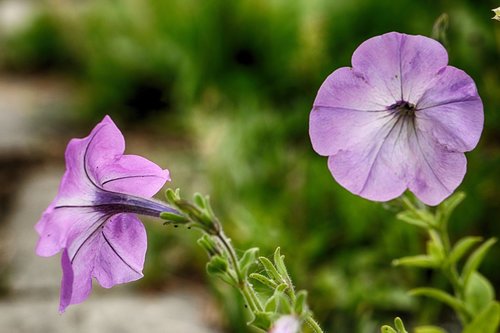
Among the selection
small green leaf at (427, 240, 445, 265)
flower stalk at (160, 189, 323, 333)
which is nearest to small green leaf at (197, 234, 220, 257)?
flower stalk at (160, 189, 323, 333)

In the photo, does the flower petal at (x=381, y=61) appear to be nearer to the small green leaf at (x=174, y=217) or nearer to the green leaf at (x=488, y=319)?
the small green leaf at (x=174, y=217)

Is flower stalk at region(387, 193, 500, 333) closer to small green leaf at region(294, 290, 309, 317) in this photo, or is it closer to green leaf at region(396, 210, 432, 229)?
green leaf at region(396, 210, 432, 229)

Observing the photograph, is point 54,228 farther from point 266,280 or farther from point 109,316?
point 109,316

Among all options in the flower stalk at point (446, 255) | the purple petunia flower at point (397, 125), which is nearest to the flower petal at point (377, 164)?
the purple petunia flower at point (397, 125)

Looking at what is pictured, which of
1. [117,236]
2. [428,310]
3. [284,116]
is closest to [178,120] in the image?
[284,116]

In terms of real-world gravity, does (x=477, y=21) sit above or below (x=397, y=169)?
above

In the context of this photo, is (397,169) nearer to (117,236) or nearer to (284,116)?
(117,236)
